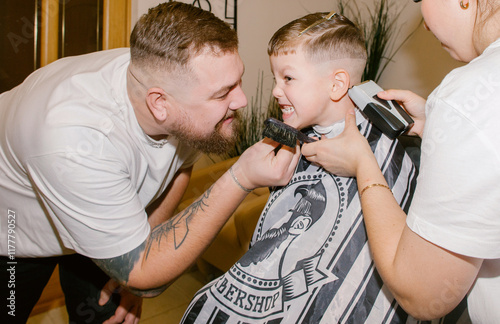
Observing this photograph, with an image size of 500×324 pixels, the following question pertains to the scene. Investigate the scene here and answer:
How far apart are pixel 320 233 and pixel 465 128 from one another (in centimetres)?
62

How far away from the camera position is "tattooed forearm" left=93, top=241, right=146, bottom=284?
1070mm

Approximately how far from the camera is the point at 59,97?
1062 mm

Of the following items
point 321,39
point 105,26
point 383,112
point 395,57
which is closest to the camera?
point 383,112

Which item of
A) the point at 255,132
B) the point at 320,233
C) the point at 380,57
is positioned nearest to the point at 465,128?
the point at 320,233

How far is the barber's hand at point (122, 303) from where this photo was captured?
58.2 inches

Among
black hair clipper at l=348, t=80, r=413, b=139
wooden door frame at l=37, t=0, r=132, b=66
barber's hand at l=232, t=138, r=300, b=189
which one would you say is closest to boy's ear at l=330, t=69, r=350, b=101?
black hair clipper at l=348, t=80, r=413, b=139

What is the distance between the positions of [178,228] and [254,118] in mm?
2078

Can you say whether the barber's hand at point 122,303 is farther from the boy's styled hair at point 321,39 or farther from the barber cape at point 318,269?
the boy's styled hair at point 321,39

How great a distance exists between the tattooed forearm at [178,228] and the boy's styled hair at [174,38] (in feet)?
1.41

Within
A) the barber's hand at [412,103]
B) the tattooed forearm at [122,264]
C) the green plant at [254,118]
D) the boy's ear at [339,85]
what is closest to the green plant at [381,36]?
the green plant at [254,118]

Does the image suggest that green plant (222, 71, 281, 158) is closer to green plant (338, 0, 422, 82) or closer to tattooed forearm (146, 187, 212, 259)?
green plant (338, 0, 422, 82)

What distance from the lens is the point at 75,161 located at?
99 centimetres

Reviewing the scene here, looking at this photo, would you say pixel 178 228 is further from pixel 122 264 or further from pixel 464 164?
pixel 464 164

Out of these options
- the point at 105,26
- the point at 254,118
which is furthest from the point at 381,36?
the point at 105,26
